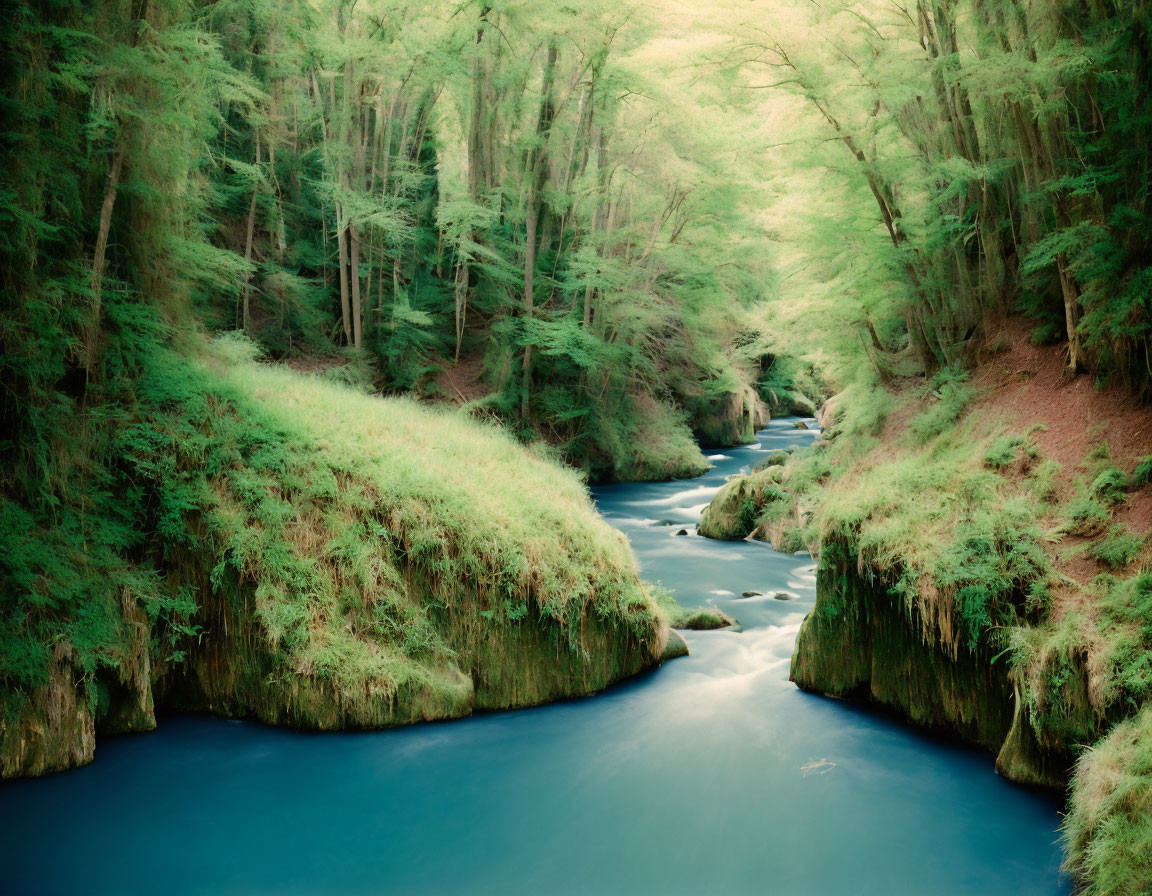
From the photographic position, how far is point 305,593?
6.77 m

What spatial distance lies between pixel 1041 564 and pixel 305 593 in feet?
21.9

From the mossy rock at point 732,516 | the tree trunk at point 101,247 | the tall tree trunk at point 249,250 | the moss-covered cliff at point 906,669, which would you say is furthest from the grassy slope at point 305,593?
the tall tree trunk at point 249,250

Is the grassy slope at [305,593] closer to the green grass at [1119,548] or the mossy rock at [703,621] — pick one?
the mossy rock at [703,621]

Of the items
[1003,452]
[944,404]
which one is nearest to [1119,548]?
[1003,452]

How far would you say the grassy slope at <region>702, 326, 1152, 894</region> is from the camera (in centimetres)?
472

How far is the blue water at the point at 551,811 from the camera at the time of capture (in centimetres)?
507

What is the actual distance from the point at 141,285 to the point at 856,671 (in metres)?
8.86

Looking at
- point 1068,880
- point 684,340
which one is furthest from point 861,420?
point 684,340

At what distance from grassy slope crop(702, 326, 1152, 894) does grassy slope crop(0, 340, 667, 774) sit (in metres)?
2.86

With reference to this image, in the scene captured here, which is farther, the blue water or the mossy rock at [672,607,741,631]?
the mossy rock at [672,607,741,631]

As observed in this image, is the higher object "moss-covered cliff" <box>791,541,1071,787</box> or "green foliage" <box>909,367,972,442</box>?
"green foliage" <box>909,367,972,442</box>

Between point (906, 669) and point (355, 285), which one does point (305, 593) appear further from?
point (355, 285)

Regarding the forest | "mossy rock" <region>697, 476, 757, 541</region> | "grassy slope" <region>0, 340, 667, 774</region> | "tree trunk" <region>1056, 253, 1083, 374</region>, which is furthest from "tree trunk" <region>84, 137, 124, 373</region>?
"mossy rock" <region>697, 476, 757, 541</region>

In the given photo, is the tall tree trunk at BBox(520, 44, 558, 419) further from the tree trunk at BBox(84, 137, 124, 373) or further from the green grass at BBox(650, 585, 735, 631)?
the tree trunk at BBox(84, 137, 124, 373)
